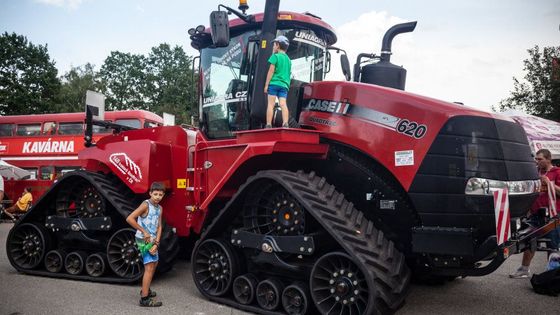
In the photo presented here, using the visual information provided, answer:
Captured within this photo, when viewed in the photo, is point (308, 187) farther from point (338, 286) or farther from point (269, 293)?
point (269, 293)

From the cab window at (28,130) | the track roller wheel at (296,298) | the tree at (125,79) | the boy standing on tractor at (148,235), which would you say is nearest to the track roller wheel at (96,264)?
the boy standing on tractor at (148,235)

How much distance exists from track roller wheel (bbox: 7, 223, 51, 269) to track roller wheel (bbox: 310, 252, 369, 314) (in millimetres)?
4461

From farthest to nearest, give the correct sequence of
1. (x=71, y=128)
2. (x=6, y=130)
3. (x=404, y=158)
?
(x=6, y=130), (x=71, y=128), (x=404, y=158)

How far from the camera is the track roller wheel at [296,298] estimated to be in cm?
415

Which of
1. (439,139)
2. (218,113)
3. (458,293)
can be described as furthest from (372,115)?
(458,293)

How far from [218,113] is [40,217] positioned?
11.1 ft

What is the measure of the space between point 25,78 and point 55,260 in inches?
1400

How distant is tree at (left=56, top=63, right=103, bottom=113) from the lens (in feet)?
142

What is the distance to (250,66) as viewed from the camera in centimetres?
542

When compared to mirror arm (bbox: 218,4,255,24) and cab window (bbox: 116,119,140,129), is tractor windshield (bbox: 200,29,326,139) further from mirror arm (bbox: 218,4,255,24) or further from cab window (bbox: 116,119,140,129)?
cab window (bbox: 116,119,140,129)

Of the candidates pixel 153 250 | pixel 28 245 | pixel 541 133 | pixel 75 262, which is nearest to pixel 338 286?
pixel 153 250

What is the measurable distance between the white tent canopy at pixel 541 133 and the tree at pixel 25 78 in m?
34.6

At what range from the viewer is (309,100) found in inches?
192

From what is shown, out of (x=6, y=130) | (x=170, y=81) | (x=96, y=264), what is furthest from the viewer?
(x=170, y=81)
